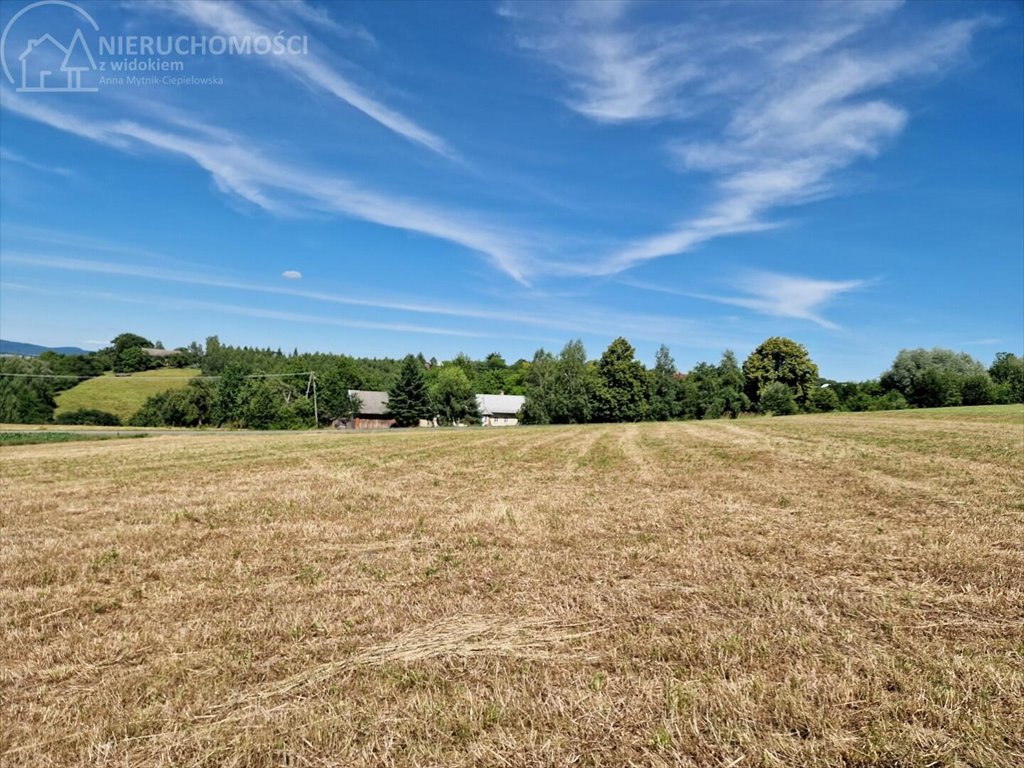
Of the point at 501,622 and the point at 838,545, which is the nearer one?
the point at 501,622

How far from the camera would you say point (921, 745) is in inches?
119

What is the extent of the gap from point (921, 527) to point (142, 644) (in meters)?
10.3

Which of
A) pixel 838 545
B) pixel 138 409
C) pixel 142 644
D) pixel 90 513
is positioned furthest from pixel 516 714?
pixel 138 409

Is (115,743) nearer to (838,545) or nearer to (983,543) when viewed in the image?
(838,545)

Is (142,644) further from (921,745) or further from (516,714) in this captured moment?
(921,745)

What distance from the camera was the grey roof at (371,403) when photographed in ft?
325

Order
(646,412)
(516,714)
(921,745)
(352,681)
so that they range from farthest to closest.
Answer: (646,412), (352,681), (516,714), (921,745)

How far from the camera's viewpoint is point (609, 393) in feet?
262

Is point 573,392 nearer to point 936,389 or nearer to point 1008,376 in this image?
point 936,389

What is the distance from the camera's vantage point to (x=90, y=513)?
10742 mm

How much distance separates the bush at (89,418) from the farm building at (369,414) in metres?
35.7

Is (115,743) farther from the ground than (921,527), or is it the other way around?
(921,527)

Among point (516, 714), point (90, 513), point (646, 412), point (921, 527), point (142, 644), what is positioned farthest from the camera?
point (646, 412)

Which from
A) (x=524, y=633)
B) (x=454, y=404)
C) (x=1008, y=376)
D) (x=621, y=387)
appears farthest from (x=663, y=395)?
(x=524, y=633)
